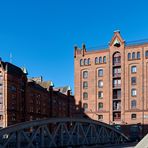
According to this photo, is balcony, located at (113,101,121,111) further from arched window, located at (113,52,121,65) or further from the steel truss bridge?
the steel truss bridge

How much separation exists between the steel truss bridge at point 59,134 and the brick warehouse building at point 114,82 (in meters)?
15.9

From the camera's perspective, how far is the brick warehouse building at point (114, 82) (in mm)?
83875

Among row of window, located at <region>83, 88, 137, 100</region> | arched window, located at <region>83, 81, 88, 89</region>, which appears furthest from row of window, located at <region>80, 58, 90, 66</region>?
row of window, located at <region>83, 88, 137, 100</region>

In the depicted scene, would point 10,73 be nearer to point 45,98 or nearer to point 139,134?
point 45,98

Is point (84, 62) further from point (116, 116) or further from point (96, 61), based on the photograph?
point (116, 116)

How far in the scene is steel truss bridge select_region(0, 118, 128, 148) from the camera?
133ft

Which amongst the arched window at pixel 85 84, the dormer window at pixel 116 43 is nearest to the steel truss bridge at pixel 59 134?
the arched window at pixel 85 84

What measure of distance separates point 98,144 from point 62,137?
11431 millimetres

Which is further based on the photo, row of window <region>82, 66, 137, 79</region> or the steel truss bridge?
row of window <region>82, 66, 137, 79</region>

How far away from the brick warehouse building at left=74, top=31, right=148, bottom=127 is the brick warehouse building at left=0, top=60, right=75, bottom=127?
27.9 feet

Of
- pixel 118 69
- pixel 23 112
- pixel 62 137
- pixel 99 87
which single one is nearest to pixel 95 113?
pixel 99 87

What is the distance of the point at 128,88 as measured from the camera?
85312 mm

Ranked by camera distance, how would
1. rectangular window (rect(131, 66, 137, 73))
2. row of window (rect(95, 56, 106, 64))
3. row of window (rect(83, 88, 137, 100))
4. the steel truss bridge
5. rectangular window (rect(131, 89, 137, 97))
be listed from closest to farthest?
the steel truss bridge < rectangular window (rect(131, 66, 137, 73)) < rectangular window (rect(131, 89, 137, 97)) < row of window (rect(83, 88, 137, 100)) < row of window (rect(95, 56, 106, 64))

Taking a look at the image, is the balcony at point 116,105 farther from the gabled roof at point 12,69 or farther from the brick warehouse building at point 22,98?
the gabled roof at point 12,69
